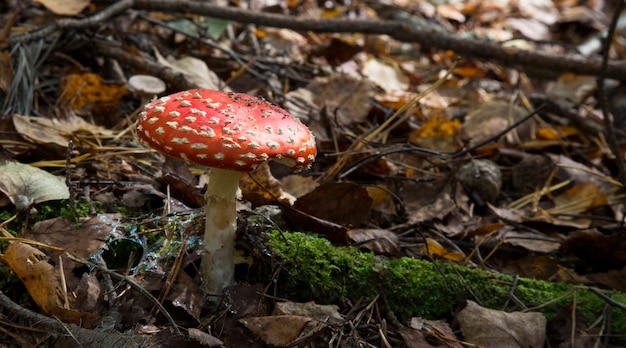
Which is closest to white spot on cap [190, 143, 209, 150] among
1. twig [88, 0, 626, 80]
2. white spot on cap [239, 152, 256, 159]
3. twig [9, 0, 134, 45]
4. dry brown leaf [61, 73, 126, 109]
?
white spot on cap [239, 152, 256, 159]

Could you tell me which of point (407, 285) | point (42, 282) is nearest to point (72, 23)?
point (42, 282)

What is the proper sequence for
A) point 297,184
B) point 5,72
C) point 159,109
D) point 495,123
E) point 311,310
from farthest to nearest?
point 495,123
point 5,72
point 297,184
point 311,310
point 159,109

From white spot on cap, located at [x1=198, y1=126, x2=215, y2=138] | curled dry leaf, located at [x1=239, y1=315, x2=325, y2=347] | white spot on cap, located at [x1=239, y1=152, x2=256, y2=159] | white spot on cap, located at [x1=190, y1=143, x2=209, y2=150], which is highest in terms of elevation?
white spot on cap, located at [x1=198, y1=126, x2=215, y2=138]

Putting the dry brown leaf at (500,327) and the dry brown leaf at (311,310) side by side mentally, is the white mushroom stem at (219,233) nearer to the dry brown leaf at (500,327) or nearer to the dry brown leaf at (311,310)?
the dry brown leaf at (311,310)

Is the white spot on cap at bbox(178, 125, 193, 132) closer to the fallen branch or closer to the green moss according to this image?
the green moss

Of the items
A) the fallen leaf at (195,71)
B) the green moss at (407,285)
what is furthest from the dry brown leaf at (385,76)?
the green moss at (407,285)

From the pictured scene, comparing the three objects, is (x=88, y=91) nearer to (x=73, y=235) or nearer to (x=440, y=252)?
(x=73, y=235)

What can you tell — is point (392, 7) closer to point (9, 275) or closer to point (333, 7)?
point (333, 7)
